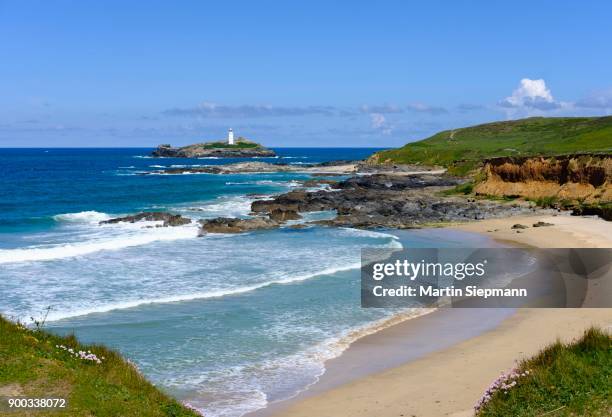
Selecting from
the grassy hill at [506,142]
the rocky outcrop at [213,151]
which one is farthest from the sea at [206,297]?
the rocky outcrop at [213,151]

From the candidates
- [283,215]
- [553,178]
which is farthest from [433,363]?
[553,178]

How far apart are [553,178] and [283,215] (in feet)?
72.9

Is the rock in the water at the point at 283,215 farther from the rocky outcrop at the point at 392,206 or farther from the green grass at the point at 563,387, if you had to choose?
the green grass at the point at 563,387

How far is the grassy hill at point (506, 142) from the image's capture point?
241 feet

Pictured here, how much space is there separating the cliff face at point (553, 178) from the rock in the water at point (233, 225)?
73.5ft

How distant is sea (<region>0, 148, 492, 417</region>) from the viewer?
1534cm

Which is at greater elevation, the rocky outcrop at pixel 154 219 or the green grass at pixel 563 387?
the green grass at pixel 563 387

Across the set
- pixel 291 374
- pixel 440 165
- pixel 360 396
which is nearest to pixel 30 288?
pixel 291 374

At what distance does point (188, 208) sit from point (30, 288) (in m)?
32.2

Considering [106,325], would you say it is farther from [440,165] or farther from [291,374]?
[440,165]

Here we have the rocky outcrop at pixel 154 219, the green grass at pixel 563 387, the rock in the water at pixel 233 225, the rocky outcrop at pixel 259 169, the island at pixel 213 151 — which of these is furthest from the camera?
the island at pixel 213 151

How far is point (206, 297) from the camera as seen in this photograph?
22.7 m

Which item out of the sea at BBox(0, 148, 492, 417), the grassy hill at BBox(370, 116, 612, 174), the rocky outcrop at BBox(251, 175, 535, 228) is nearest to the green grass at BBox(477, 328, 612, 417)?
the sea at BBox(0, 148, 492, 417)

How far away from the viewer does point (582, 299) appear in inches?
841
